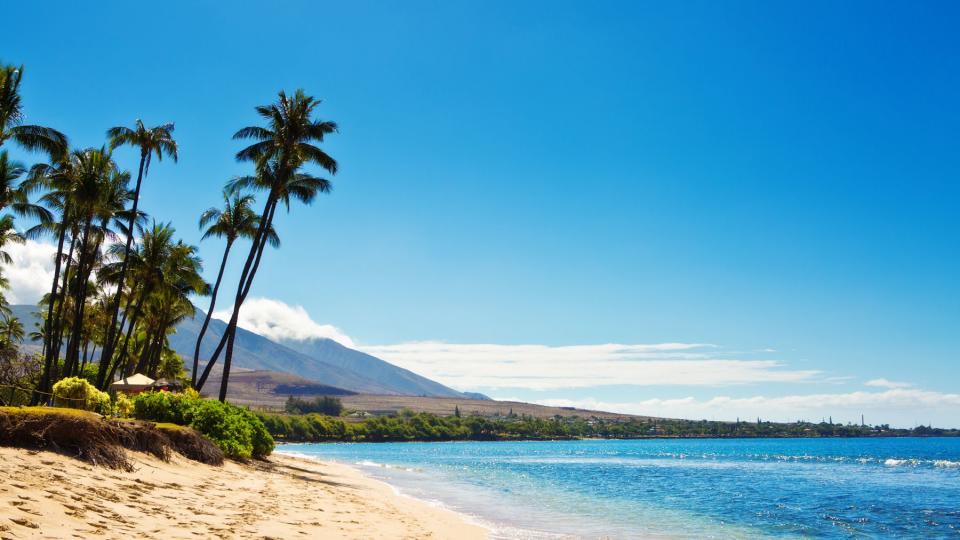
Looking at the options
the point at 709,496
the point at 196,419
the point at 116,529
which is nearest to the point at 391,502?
the point at 196,419

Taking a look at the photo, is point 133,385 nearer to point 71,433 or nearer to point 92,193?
point 92,193

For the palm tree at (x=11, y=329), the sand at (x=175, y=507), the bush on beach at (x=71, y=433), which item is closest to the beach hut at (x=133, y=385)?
the sand at (x=175, y=507)

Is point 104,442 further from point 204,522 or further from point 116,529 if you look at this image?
point 116,529

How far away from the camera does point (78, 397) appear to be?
2194 cm

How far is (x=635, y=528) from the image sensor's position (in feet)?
76.3

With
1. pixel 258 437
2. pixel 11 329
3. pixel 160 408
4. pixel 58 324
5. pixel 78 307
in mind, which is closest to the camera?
pixel 160 408

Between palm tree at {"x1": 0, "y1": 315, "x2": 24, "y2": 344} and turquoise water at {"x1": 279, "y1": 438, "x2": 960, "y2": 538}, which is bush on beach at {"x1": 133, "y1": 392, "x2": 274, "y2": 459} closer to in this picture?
turquoise water at {"x1": 279, "y1": 438, "x2": 960, "y2": 538}

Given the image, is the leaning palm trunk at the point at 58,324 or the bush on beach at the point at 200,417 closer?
the bush on beach at the point at 200,417

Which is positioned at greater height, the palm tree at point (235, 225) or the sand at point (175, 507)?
the palm tree at point (235, 225)

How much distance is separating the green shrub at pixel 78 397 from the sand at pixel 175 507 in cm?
→ 427

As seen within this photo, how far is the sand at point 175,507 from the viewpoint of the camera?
33.3 ft

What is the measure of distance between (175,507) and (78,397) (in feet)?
36.1

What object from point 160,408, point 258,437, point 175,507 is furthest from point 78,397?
point 258,437

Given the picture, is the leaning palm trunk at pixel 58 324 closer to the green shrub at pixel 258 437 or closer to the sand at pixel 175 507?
the green shrub at pixel 258 437
